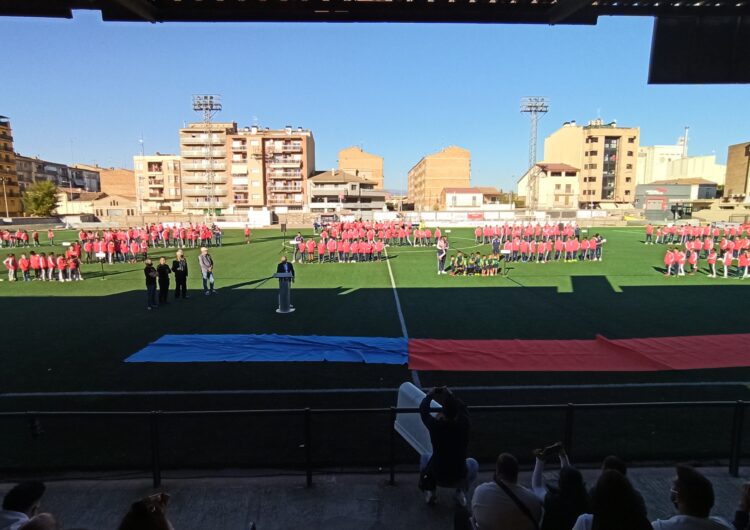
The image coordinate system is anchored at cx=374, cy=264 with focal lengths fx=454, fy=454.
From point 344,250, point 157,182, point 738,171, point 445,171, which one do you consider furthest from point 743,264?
point 157,182

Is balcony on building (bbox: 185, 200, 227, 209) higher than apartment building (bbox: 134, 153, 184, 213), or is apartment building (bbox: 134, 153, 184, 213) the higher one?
apartment building (bbox: 134, 153, 184, 213)

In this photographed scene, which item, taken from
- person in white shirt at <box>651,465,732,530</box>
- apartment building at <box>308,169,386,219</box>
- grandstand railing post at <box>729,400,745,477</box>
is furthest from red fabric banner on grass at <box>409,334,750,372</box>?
apartment building at <box>308,169,386,219</box>

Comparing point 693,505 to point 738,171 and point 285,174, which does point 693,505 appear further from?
point 738,171

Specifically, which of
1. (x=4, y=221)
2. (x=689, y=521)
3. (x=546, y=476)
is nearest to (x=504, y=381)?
(x=546, y=476)

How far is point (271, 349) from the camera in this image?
34.4 feet

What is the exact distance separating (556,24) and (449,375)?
6.17m

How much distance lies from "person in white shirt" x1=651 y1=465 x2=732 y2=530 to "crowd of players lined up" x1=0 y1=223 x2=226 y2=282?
22.6m

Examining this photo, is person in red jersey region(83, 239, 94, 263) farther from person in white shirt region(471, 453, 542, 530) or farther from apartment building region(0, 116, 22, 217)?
apartment building region(0, 116, 22, 217)

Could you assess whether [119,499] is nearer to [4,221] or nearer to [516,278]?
[516,278]

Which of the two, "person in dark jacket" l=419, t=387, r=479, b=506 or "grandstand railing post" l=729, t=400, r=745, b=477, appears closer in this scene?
"person in dark jacket" l=419, t=387, r=479, b=506

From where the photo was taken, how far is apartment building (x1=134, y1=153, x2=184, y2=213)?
93.7 metres

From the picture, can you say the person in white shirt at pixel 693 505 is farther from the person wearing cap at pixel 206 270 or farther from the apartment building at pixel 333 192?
the apartment building at pixel 333 192

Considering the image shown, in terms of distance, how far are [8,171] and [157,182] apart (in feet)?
80.8

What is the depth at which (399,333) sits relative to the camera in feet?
39.0
